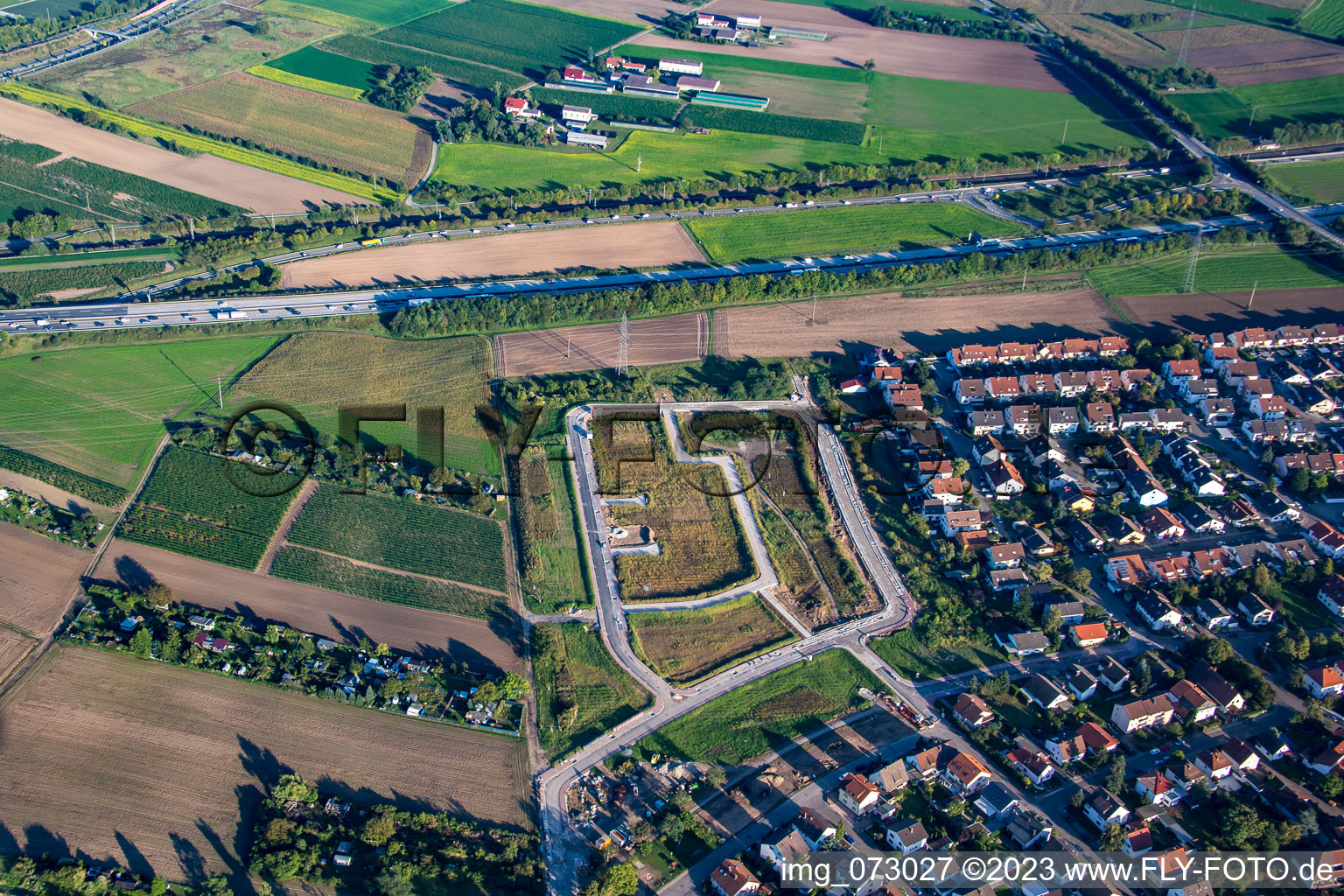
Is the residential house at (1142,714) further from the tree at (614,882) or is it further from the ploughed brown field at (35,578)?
the ploughed brown field at (35,578)

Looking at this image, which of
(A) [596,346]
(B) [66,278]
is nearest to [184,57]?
(B) [66,278]

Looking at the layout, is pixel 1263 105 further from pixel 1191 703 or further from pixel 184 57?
pixel 184 57

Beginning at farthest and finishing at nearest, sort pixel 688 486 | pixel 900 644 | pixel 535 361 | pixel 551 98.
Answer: pixel 551 98 → pixel 535 361 → pixel 688 486 → pixel 900 644

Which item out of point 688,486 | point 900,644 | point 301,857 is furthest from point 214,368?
point 900,644

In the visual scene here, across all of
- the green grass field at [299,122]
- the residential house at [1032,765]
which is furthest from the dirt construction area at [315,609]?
the green grass field at [299,122]

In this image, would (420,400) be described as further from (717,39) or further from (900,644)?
(717,39)

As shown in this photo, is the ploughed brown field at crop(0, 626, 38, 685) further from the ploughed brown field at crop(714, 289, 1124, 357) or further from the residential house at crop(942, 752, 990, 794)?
the ploughed brown field at crop(714, 289, 1124, 357)
